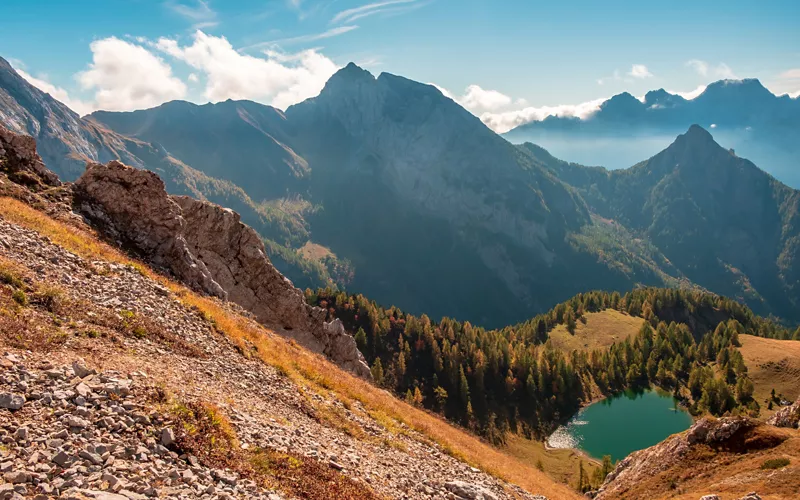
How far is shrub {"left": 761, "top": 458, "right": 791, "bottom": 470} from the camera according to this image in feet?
107

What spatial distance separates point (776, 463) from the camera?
108 ft

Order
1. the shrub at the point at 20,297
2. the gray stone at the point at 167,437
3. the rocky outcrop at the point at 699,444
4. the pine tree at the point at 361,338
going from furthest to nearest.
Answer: the pine tree at the point at 361,338 < the rocky outcrop at the point at 699,444 < the shrub at the point at 20,297 < the gray stone at the point at 167,437

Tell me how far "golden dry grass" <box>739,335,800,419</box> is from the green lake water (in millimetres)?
26926

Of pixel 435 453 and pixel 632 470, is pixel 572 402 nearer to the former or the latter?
pixel 632 470

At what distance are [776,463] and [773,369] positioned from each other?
172015 mm

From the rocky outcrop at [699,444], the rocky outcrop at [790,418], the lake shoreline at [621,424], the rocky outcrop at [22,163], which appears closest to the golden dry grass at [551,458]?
the lake shoreline at [621,424]

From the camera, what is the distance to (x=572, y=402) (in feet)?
545

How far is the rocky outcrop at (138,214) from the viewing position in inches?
1480

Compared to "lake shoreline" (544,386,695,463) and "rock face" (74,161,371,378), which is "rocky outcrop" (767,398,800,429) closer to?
"rock face" (74,161,371,378)

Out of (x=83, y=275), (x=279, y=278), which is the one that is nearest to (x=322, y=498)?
(x=83, y=275)

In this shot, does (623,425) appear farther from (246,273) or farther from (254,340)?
(254,340)

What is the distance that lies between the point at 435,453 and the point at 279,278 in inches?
1463

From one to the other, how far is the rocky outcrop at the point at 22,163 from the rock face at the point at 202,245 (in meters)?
2.61

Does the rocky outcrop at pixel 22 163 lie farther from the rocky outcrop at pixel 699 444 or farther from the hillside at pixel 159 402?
the rocky outcrop at pixel 699 444
